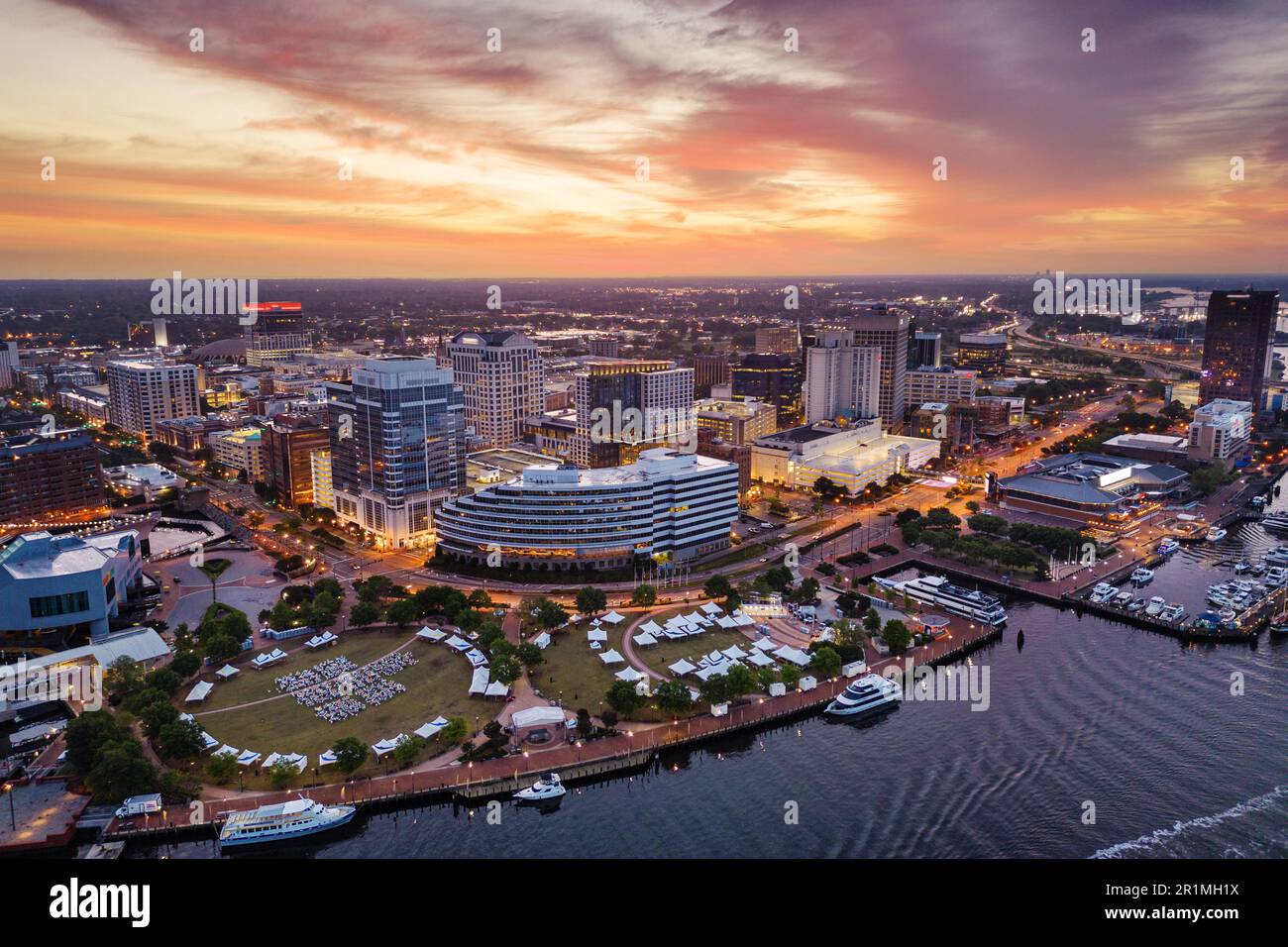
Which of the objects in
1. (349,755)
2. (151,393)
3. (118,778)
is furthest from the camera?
(151,393)

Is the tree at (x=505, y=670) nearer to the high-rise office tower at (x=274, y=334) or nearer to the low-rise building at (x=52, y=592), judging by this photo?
the low-rise building at (x=52, y=592)

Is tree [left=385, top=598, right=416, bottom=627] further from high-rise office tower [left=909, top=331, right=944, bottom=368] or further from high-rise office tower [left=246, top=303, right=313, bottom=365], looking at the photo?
high-rise office tower [left=246, top=303, right=313, bottom=365]

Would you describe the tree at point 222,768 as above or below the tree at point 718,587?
below

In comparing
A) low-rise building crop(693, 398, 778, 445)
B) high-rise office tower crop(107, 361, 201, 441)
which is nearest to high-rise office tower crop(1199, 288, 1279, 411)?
low-rise building crop(693, 398, 778, 445)

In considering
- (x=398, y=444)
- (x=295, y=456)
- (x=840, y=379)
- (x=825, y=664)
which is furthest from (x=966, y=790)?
(x=840, y=379)

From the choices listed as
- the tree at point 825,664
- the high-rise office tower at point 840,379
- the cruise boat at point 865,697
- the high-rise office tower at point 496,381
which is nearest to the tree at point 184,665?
the tree at point 825,664

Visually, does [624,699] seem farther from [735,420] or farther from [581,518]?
[735,420]

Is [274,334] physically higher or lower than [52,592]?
higher
